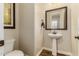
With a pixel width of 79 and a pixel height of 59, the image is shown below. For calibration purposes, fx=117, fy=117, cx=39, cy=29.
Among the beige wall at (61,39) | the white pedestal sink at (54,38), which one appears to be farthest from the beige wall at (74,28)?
the white pedestal sink at (54,38)

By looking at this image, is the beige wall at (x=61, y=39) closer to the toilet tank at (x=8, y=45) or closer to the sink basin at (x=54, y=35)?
the sink basin at (x=54, y=35)

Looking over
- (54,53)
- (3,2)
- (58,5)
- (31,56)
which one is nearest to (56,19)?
(58,5)

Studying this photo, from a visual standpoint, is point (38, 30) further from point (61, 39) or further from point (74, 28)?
point (74, 28)

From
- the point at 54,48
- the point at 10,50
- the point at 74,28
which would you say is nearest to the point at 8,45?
the point at 10,50

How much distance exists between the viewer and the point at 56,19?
129 cm

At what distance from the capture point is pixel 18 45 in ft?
4.24

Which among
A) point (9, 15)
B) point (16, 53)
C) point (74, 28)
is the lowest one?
point (16, 53)

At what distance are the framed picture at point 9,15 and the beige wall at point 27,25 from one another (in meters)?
0.09

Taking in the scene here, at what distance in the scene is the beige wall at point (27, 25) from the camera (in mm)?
1294

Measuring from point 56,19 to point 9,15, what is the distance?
0.52 meters

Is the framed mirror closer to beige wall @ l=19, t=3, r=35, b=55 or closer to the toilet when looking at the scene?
beige wall @ l=19, t=3, r=35, b=55

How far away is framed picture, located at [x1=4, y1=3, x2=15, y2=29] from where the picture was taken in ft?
4.21

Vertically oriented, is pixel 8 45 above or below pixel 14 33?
below

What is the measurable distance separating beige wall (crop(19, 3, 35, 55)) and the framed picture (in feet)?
A: 0.29
